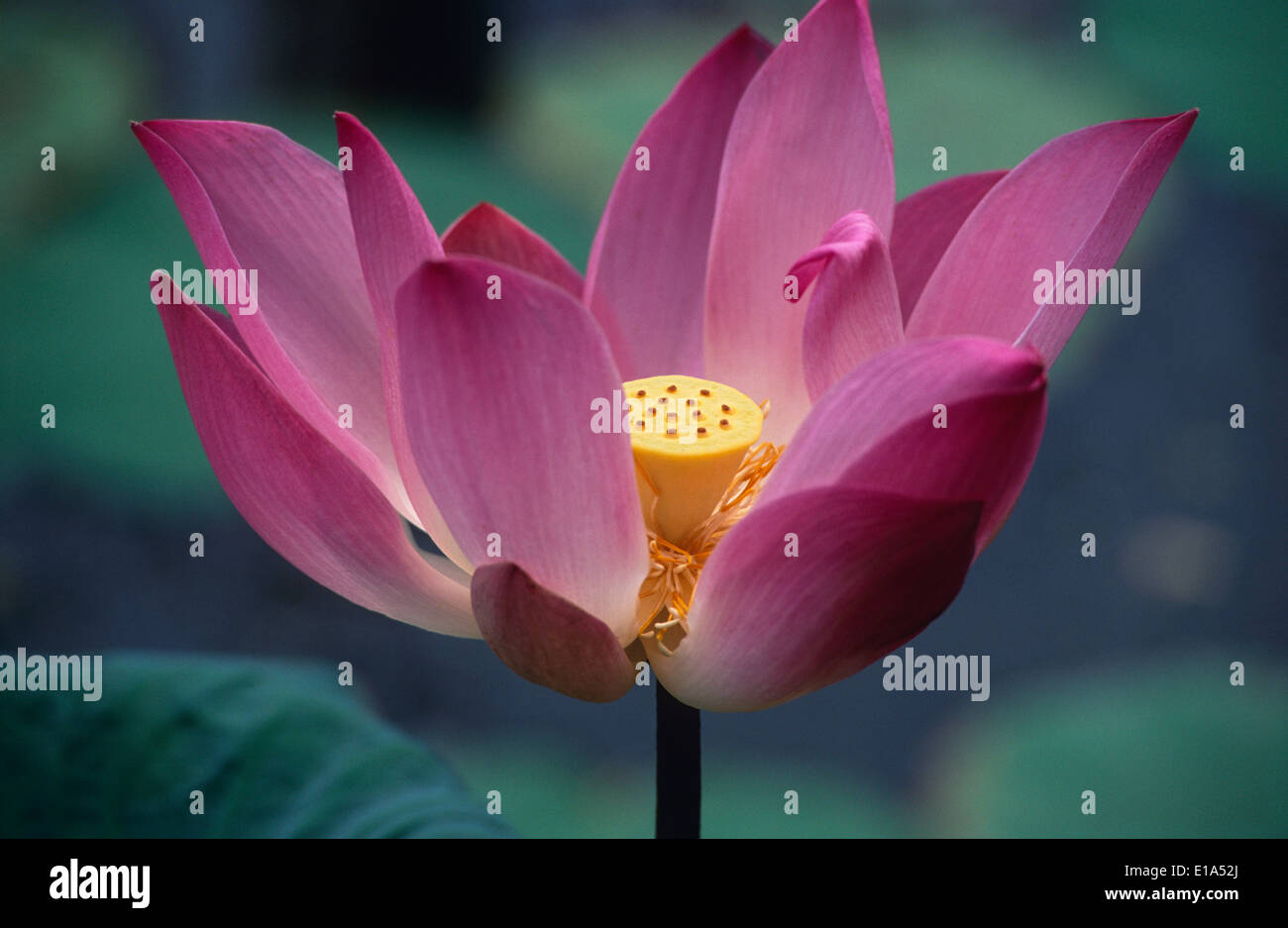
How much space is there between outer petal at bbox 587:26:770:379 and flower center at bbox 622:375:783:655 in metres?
0.08

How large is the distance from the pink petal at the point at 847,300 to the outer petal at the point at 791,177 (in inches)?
2.8

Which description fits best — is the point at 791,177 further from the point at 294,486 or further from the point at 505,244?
the point at 294,486

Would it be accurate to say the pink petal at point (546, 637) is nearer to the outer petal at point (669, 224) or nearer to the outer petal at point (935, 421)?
the outer petal at point (935, 421)

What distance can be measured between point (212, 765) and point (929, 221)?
0.47 meters

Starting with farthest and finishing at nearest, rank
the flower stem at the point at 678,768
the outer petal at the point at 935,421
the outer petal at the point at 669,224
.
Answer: the outer petal at the point at 669,224 → the flower stem at the point at 678,768 → the outer petal at the point at 935,421

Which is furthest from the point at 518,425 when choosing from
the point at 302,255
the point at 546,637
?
the point at 302,255

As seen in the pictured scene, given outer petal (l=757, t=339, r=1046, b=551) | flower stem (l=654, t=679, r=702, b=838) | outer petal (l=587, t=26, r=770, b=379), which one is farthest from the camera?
outer petal (l=587, t=26, r=770, b=379)

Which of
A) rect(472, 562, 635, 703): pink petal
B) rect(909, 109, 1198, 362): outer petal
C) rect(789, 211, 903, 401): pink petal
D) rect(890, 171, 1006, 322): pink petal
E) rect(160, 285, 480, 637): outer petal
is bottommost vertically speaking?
rect(472, 562, 635, 703): pink petal

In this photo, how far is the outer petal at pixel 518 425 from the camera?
0.34 m

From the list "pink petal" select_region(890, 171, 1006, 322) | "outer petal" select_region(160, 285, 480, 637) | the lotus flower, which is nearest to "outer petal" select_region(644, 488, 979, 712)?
the lotus flower

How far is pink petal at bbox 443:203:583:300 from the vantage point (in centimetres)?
57

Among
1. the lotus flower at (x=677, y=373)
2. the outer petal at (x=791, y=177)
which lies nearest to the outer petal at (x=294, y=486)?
the lotus flower at (x=677, y=373)

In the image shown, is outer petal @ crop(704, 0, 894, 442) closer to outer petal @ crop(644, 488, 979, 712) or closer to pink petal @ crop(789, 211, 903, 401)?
pink petal @ crop(789, 211, 903, 401)
